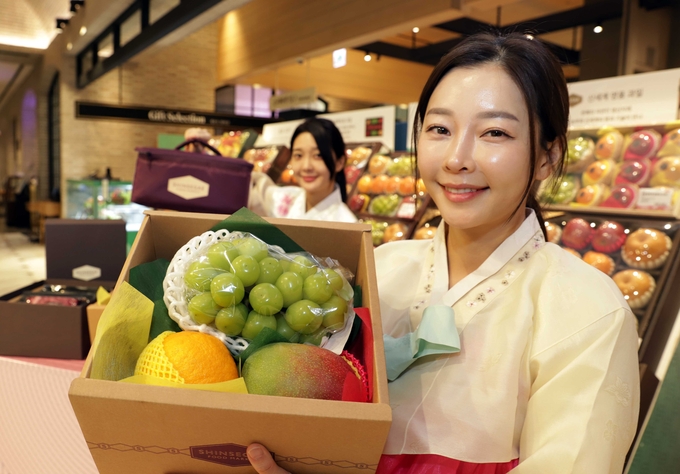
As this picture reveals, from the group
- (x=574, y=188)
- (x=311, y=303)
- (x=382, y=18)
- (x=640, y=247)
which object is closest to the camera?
(x=311, y=303)

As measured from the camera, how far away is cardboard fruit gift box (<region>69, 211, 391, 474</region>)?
2.00 feet

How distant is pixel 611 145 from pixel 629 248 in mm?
728

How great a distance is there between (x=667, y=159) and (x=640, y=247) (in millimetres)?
611

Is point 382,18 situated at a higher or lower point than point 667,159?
higher

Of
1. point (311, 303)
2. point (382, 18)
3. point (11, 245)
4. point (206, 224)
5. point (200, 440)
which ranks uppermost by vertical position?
point (382, 18)

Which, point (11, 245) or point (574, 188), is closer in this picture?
point (574, 188)

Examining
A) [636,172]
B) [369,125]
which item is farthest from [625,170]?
[369,125]

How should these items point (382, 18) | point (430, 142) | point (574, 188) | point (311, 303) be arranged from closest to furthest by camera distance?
point (311, 303) < point (430, 142) < point (574, 188) < point (382, 18)

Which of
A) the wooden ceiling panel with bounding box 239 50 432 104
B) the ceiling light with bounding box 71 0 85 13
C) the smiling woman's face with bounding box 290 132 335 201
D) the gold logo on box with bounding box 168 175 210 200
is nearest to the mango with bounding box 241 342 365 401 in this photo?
the gold logo on box with bounding box 168 175 210 200

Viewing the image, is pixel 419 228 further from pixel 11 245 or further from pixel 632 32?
pixel 11 245

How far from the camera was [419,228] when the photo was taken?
321 cm

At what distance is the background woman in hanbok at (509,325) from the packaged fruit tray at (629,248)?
1.13m

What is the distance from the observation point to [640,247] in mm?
2186

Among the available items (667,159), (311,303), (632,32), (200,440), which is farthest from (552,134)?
(632,32)
